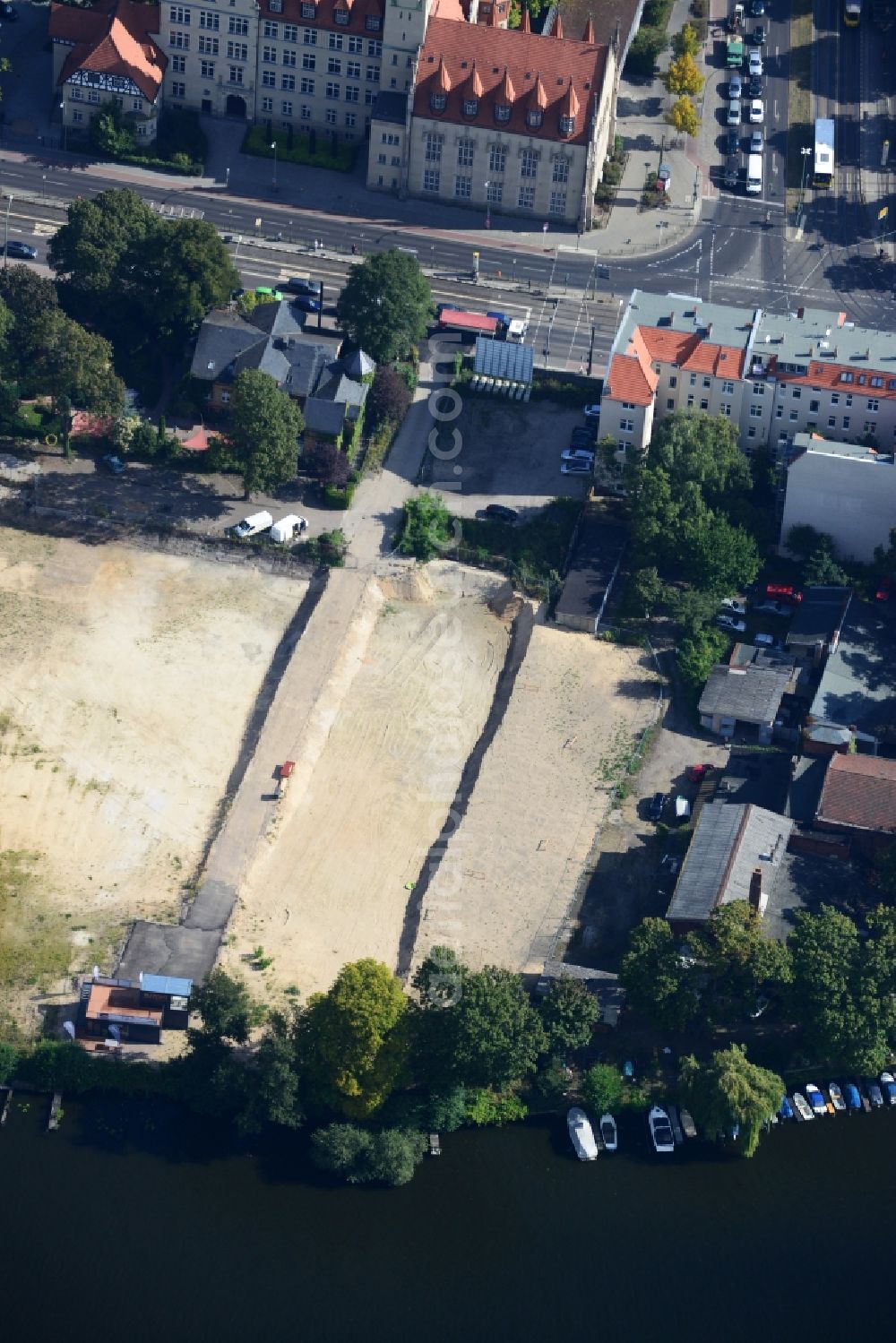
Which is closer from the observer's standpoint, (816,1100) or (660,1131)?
(660,1131)

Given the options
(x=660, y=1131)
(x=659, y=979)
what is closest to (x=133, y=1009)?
(x=659, y=979)

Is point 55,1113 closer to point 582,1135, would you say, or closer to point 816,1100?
point 582,1135

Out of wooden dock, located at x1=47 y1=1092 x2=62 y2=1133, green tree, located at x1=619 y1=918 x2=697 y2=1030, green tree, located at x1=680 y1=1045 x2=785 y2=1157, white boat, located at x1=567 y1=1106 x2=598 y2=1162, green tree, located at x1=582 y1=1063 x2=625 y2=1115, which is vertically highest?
green tree, located at x1=619 y1=918 x2=697 y2=1030

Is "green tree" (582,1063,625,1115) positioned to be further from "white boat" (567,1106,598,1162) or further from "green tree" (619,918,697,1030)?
"green tree" (619,918,697,1030)

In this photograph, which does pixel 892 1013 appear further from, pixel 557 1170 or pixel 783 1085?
pixel 557 1170

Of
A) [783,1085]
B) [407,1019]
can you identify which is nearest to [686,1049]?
[783,1085]

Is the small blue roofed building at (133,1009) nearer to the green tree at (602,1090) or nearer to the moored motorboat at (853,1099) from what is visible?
the green tree at (602,1090)

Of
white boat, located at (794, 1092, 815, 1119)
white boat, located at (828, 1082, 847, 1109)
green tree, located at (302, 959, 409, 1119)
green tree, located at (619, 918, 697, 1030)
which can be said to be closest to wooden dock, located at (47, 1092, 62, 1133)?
green tree, located at (302, 959, 409, 1119)
